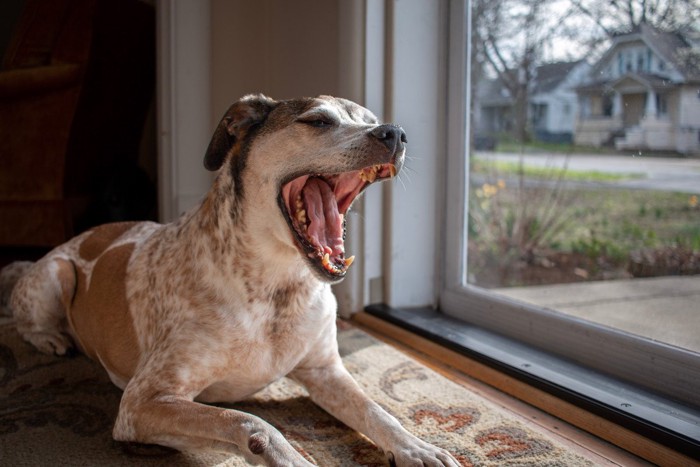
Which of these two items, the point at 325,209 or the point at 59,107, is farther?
the point at 59,107

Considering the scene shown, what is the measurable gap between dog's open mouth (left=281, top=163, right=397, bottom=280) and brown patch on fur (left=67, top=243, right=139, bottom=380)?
66cm

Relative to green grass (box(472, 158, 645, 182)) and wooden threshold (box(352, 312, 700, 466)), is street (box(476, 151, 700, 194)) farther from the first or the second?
wooden threshold (box(352, 312, 700, 466))

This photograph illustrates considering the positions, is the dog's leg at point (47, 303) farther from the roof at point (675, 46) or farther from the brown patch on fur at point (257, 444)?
the roof at point (675, 46)

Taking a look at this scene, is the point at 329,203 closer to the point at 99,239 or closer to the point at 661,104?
the point at 99,239

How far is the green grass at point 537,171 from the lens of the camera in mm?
2984

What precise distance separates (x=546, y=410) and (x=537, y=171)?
5.44 ft

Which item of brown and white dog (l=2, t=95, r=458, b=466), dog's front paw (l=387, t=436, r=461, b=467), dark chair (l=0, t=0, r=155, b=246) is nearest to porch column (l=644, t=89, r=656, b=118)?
brown and white dog (l=2, t=95, r=458, b=466)

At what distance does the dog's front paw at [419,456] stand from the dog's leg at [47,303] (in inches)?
55.8

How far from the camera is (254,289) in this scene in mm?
1764

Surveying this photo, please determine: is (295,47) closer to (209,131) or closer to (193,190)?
(209,131)

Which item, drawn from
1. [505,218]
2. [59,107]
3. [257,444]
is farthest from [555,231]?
[59,107]

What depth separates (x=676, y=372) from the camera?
1.88 m

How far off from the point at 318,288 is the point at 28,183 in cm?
267

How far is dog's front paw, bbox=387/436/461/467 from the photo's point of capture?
1497mm
